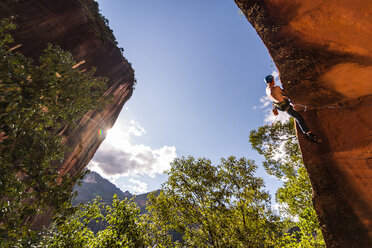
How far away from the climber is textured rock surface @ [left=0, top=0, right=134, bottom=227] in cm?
1959

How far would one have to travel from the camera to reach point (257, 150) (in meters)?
13.5

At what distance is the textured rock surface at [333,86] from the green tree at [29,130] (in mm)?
6851

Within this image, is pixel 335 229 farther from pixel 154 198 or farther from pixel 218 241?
pixel 154 198

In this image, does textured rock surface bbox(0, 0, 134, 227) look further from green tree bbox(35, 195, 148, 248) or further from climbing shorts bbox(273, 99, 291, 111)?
climbing shorts bbox(273, 99, 291, 111)

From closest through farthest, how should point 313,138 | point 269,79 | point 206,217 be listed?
point 313,138 → point 269,79 → point 206,217

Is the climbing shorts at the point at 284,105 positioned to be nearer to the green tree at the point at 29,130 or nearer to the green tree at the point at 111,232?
the green tree at the point at 29,130

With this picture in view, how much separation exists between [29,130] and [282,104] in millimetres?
8680

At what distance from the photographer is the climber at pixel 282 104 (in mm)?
5865

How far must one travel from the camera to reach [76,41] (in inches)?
698

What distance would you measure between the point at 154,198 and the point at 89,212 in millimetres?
5925

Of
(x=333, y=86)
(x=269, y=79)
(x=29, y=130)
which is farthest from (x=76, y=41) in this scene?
(x=333, y=86)

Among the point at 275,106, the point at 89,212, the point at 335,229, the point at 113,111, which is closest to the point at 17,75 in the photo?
the point at 275,106

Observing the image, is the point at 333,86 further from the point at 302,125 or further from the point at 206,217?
the point at 206,217

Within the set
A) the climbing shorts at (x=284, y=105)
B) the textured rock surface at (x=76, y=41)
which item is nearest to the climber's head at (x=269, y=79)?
the climbing shorts at (x=284, y=105)
